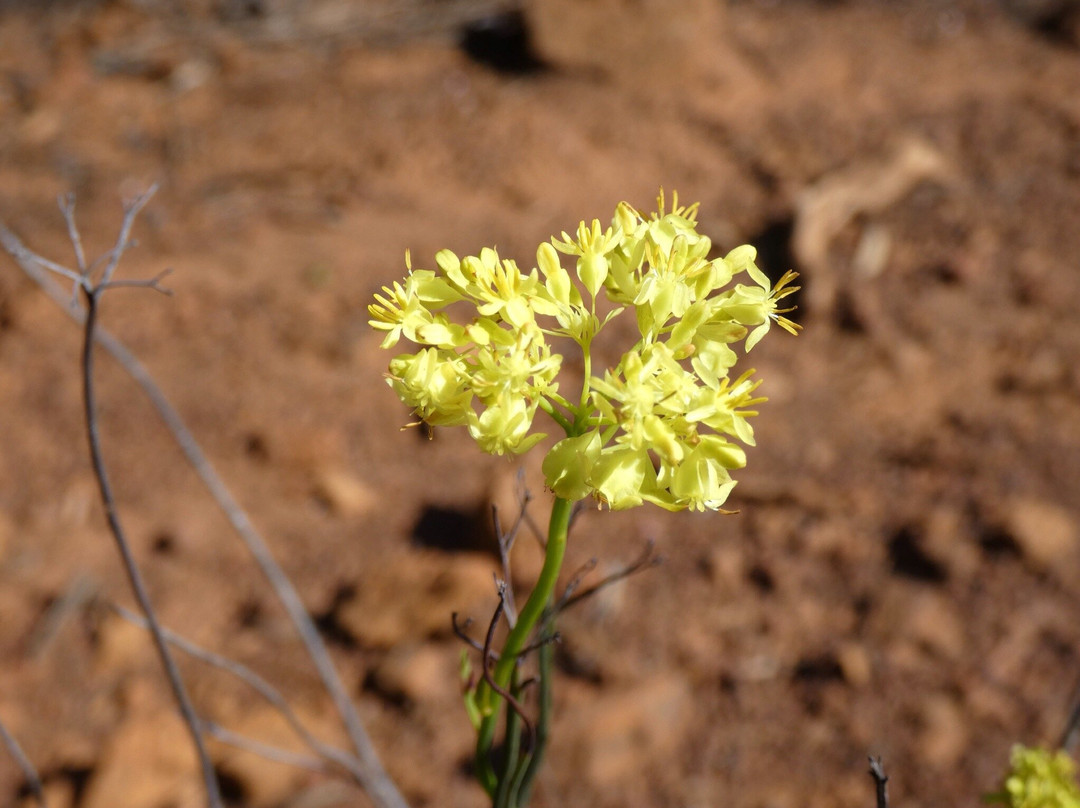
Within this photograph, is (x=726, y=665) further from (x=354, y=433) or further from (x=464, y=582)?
(x=354, y=433)

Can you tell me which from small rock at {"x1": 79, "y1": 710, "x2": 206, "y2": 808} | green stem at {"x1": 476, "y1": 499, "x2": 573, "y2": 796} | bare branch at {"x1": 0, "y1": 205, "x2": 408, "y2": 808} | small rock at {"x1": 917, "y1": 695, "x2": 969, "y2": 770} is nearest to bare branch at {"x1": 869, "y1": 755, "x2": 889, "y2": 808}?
green stem at {"x1": 476, "y1": 499, "x2": 573, "y2": 796}

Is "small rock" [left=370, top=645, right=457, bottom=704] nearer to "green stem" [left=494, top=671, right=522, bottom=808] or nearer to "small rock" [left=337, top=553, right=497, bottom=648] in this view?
"small rock" [left=337, top=553, right=497, bottom=648]

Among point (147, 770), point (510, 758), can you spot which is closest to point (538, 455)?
point (147, 770)

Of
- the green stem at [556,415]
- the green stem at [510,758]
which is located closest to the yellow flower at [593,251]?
the green stem at [556,415]

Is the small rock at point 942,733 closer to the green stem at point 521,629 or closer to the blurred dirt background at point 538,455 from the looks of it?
the blurred dirt background at point 538,455

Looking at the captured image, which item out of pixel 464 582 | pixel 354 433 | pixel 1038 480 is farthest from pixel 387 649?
pixel 1038 480

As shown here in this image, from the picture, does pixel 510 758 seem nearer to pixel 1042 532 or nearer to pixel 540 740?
pixel 540 740
